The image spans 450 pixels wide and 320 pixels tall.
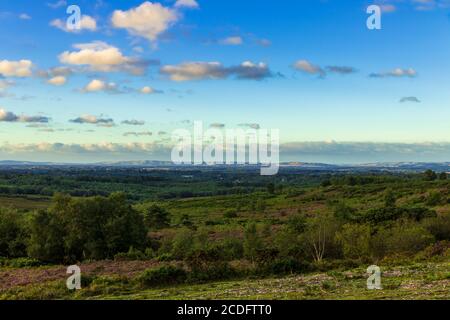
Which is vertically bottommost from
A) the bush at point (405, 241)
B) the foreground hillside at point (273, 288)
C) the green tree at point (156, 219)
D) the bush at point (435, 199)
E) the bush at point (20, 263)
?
→ the green tree at point (156, 219)

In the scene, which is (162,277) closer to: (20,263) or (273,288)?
(273,288)

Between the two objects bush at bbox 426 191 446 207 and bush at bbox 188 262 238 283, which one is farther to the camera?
bush at bbox 426 191 446 207

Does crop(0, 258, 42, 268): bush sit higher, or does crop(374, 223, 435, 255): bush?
crop(374, 223, 435, 255): bush

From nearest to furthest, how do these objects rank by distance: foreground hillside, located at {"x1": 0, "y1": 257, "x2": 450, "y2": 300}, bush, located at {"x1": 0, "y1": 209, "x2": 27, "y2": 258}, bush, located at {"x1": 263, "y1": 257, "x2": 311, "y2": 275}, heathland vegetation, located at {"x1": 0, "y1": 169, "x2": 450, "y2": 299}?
foreground hillside, located at {"x1": 0, "y1": 257, "x2": 450, "y2": 300}, heathland vegetation, located at {"x1": 0, "y1": 169, "x2": 450, "y2": 299}, bush, located at {"x1": 263, "y1": 257, "x2": 311, "y2": 275}, bush, located at {"x1": 0, "y1": 209, "x2": 27, "y2": 258}

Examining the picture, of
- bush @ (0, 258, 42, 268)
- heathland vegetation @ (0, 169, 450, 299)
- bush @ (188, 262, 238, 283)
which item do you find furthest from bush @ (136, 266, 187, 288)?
bush @ (0, 258, 42, 268)

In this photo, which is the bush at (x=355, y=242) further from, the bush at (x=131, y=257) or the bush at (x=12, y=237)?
the bush at (x=12, y=237)

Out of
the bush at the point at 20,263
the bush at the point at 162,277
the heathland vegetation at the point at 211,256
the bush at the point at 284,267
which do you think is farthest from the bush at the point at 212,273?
the bush at the point at 20,263

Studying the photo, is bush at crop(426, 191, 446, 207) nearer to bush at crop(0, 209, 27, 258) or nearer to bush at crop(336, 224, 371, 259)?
bush at crop(336, 224, 371, 259)
